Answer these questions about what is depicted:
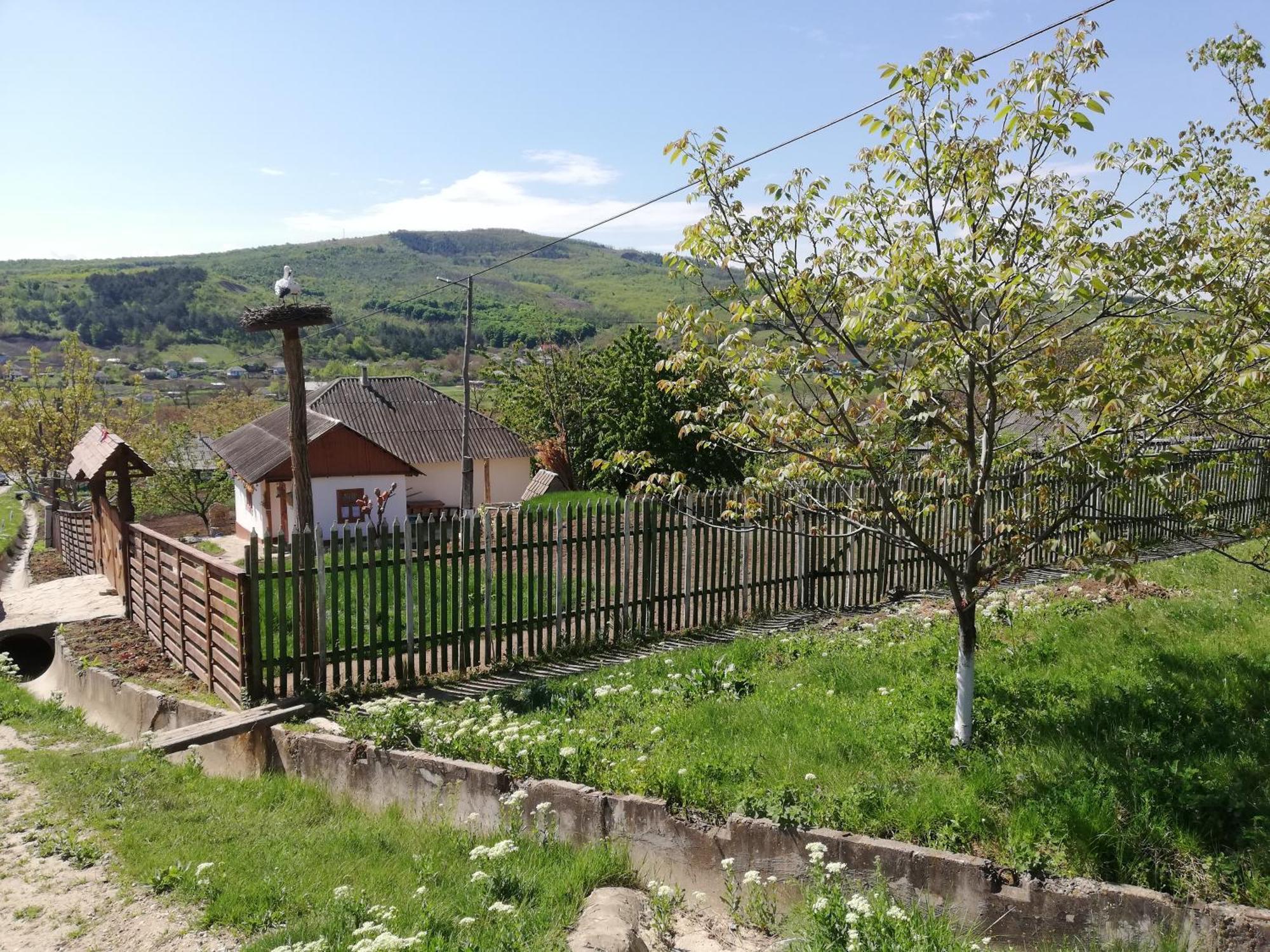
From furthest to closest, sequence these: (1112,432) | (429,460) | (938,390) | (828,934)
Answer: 1. (429,460)
2. (938,390)
3. (1112,432)
4. (828,934)

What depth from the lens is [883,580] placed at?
11547 mm

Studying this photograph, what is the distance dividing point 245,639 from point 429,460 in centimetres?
3082

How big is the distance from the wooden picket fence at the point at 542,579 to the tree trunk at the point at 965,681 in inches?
36.1

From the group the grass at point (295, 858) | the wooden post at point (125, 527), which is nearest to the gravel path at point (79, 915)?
the grass at point (295, 858)

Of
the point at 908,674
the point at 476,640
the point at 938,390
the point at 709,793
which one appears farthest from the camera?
the point at 476,640

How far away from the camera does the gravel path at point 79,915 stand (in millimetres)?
4414

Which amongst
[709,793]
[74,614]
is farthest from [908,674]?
[74,614]

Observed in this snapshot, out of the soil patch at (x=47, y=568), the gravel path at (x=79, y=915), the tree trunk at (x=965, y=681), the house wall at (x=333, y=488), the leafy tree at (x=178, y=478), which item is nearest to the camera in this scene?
the gravel path at (x=79, y=915)

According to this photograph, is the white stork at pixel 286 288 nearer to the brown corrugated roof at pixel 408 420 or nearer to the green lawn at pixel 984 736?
the green lawn at pixel 984 736

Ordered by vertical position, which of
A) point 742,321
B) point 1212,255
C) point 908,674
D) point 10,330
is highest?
point 10,330

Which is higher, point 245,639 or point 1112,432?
point 1112,432

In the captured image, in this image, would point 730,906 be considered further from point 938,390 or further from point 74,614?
point 74,614

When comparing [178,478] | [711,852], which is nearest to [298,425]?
[711,852]

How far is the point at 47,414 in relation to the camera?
30047 mm
